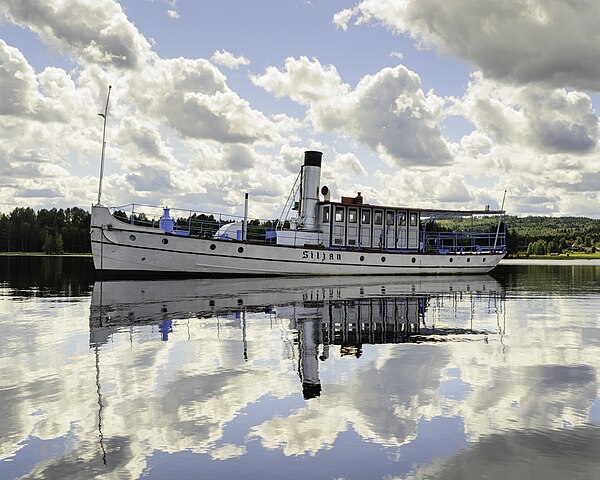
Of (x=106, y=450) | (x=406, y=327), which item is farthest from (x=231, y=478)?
(x=406, y=327)

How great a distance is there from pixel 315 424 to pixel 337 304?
14.8m

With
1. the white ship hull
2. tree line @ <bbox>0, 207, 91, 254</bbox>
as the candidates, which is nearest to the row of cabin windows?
Answer: the white ship hull

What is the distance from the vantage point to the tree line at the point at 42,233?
484 ft

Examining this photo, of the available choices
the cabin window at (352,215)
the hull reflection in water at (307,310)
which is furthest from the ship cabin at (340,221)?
the hull reflection in water at (307,310)

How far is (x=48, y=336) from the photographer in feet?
45.7

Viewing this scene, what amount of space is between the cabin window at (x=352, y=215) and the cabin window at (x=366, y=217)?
514 millimetres

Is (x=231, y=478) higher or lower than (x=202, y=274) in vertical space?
lower

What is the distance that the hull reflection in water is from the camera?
13766mm

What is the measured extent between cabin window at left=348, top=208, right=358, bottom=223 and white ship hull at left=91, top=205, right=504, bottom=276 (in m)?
2.85

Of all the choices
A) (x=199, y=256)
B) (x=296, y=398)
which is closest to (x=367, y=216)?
(x=199, y=256)

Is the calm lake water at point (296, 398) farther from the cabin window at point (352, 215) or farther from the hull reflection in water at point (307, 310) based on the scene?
the cabin window at point (352, 215)

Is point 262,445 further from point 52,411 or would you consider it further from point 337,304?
point 337,304

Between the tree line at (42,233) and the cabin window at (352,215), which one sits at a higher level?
the tree line at (42,233)

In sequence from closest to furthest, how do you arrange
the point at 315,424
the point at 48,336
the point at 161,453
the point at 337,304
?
the point at 161,453, the point at 315,424, the point at 48,336, the point at 337,304
